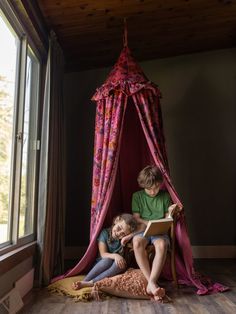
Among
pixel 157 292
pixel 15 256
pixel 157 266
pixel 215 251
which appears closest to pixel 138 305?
pixel 157 292

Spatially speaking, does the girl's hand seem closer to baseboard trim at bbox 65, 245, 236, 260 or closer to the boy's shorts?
the boy's shorts

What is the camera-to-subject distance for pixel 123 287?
2.22m

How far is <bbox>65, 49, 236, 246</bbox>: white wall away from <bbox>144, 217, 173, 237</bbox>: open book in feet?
4.49

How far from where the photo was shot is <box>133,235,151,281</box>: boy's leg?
89.7 inches

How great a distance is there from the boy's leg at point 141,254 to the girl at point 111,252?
0.14m

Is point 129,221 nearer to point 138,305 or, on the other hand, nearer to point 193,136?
point 138,305

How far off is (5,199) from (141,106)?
1.35m

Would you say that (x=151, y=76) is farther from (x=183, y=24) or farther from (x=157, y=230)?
(x=157, y=230)

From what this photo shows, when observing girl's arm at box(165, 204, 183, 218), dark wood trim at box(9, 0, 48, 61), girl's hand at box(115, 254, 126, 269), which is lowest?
girl's hand at box(115, 254, 126, 269)

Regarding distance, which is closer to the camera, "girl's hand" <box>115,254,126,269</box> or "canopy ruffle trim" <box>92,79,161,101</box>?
"girl's hand" <box>115,254,126,269</box>

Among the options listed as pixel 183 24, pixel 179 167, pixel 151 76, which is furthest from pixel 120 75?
pixel 179 167

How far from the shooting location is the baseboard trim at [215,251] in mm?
3615

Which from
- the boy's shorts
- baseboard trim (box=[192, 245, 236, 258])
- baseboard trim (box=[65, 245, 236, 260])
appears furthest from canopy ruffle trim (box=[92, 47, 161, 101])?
baseboard trim (box=[192, 245, 236, 258])

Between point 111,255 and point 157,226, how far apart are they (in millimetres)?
427
